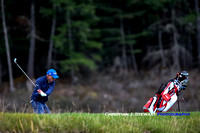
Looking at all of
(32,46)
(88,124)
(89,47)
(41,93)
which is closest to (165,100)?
(88,124)

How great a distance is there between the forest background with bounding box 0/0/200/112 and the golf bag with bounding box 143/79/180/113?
12145 millimetres

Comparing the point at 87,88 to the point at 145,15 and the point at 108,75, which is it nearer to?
the point at 108,75

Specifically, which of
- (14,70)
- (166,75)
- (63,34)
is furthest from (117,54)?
(14,70)

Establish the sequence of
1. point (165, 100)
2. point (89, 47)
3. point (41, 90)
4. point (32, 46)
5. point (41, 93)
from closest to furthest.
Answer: point (41, 93)
point (165, 100)
point (41, 90)
point (32, 46)
point (89, 47)

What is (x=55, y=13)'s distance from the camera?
2395cm

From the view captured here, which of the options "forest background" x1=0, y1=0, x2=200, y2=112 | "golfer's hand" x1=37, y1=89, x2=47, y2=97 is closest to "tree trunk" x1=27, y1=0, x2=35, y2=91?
"forest background" x1=0, y1=0, x2=200, y2=112

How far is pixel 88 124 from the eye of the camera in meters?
6.30

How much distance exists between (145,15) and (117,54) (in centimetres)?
581

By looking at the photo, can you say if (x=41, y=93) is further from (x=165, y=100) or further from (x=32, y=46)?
(x=32, y=46)

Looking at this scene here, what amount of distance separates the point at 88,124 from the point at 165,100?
286 centimetres

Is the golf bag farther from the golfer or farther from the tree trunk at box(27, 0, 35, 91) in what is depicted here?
the tree trunk at box(27, 0, 35, 91)

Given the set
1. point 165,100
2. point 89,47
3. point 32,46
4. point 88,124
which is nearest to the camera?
point 88,124

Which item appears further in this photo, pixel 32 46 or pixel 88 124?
pixel 32 46

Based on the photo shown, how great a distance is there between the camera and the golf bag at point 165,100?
315 inches
